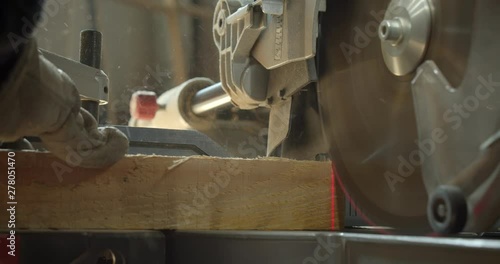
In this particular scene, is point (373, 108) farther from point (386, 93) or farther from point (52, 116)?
point (52, 116)

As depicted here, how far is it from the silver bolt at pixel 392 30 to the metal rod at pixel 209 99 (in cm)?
102

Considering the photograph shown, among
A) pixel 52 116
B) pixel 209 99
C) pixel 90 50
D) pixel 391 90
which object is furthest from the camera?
pixel 209 99

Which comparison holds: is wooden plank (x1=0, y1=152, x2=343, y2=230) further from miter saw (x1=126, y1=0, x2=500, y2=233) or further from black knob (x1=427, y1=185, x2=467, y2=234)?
black knob (x1=427, y1=185, x2=467, y2=234)

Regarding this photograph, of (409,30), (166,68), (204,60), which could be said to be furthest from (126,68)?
(409,30)

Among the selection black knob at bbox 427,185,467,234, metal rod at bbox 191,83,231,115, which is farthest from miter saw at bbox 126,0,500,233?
metal rod at bbox 191,83,231,115

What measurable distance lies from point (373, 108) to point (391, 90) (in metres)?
0.06

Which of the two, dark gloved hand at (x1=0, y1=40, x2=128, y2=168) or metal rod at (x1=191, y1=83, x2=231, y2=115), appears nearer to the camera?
dark gloved hand at (x1=0, y1=40, x2=128, y2=168)

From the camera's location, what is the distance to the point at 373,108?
45.5 inches

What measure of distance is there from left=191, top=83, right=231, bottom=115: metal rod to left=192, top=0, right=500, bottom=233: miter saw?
0.58 meters

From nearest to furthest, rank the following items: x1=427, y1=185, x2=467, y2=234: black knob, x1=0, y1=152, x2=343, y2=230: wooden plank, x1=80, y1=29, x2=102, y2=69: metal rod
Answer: x1=427, y1=185, x2=467, y2=234: black knob
x1=0, y1=152, x2=343, y2=230: wooden plank
x1=80, y1=29, x2=102, y2=69: metal rod

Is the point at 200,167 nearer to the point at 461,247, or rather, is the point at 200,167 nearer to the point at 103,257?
the point at 103,257

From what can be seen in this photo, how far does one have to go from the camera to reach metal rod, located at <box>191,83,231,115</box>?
84.1 inches

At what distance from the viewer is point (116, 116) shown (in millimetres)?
2760

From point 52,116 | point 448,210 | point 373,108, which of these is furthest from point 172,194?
point 448,210
